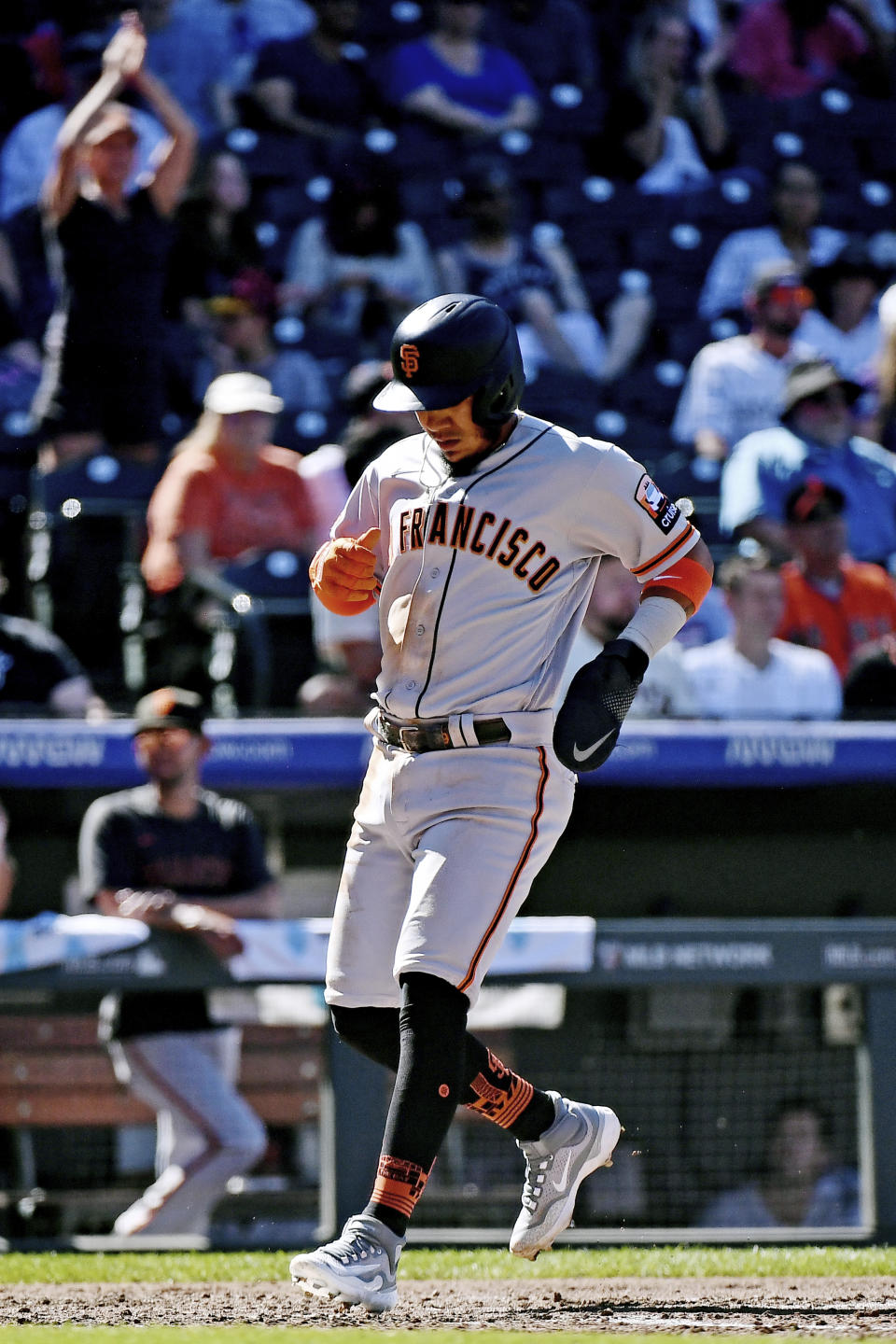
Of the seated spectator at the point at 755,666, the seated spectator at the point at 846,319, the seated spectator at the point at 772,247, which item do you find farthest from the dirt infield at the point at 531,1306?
the seated spectator at the point at 772,247

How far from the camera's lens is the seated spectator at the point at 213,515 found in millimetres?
6379

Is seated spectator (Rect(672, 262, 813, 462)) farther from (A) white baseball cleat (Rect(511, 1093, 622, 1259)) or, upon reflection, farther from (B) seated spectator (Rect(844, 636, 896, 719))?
(A) white baseball cleat (Rect(511, 1093, 622, 1259))

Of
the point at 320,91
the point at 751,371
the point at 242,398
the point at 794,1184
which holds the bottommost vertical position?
the point at 794,1184

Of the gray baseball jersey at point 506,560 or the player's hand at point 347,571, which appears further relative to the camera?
the player's hand at point 347,571

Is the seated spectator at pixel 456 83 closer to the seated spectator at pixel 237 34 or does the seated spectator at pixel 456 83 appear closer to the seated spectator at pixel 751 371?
the seated spectator at pixel 237 34

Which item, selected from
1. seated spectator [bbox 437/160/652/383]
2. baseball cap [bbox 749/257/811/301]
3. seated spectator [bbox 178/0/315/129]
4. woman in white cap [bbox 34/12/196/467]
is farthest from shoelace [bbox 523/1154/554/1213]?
seated spectator [bbox 178/0/315/129]

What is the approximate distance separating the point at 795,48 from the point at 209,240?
4.20 metres

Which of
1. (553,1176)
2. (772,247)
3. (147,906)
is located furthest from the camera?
(772,247)

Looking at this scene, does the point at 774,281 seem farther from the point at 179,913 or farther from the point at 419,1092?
the point at 419,1092

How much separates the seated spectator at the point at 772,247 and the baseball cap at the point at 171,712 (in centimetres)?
477

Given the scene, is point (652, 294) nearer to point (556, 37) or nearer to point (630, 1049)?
point (556, 37)

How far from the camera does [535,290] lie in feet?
29.0

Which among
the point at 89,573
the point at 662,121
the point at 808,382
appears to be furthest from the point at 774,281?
the point at 89,573

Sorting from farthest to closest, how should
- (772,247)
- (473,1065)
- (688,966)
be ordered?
(772,247) < (688,966) < (473,1065)
